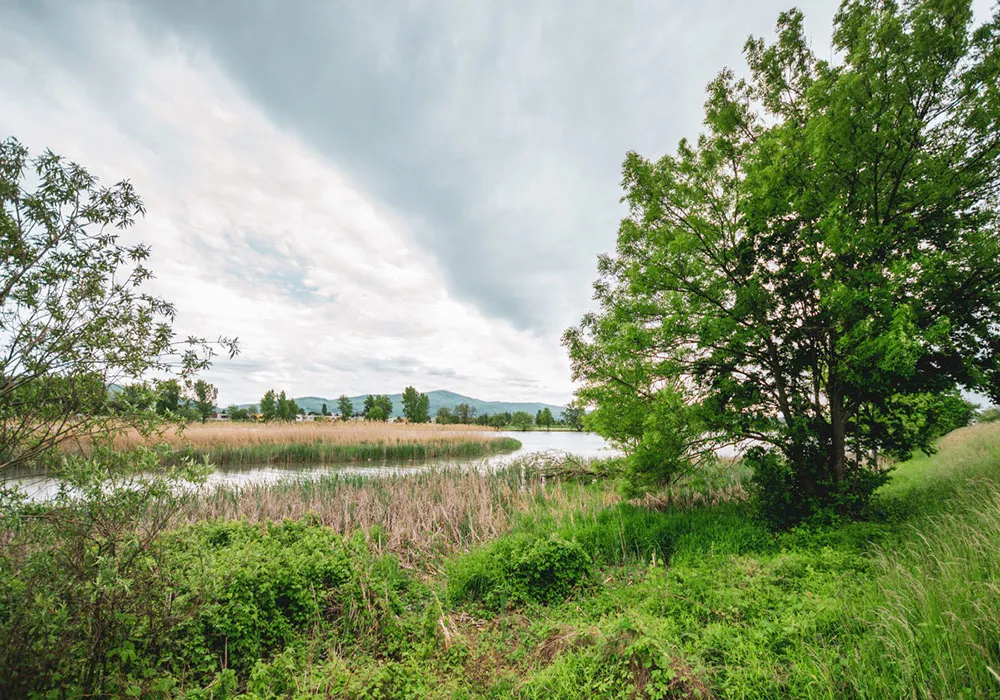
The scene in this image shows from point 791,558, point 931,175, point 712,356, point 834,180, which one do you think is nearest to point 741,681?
point 791,558

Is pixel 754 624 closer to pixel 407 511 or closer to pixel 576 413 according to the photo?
pixel 407 511

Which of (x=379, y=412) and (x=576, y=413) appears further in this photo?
(x=379, y=412)

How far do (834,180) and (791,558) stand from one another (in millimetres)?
6031

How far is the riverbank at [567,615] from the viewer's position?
3.00 m

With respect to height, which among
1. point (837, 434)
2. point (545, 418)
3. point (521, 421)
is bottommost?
point (521, 421)

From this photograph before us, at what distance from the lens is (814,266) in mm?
6523

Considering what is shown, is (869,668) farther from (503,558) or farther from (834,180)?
(834,180)

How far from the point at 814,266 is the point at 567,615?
21.2 feet

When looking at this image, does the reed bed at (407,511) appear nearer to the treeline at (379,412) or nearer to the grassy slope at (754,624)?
the grassy slope at (754,624)

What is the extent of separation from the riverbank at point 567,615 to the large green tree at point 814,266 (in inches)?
68.1

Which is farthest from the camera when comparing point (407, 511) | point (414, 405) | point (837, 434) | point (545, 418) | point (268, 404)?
point (545, 418)

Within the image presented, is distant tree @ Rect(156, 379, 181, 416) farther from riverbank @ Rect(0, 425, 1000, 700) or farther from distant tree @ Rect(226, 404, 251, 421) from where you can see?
distant tree @ Rect(226, 404, 251, 421)

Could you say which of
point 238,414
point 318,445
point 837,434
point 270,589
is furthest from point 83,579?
point 238,414

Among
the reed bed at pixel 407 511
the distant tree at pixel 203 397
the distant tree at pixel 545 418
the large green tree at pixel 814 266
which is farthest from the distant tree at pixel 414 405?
the distant tree at pixel 203 397
